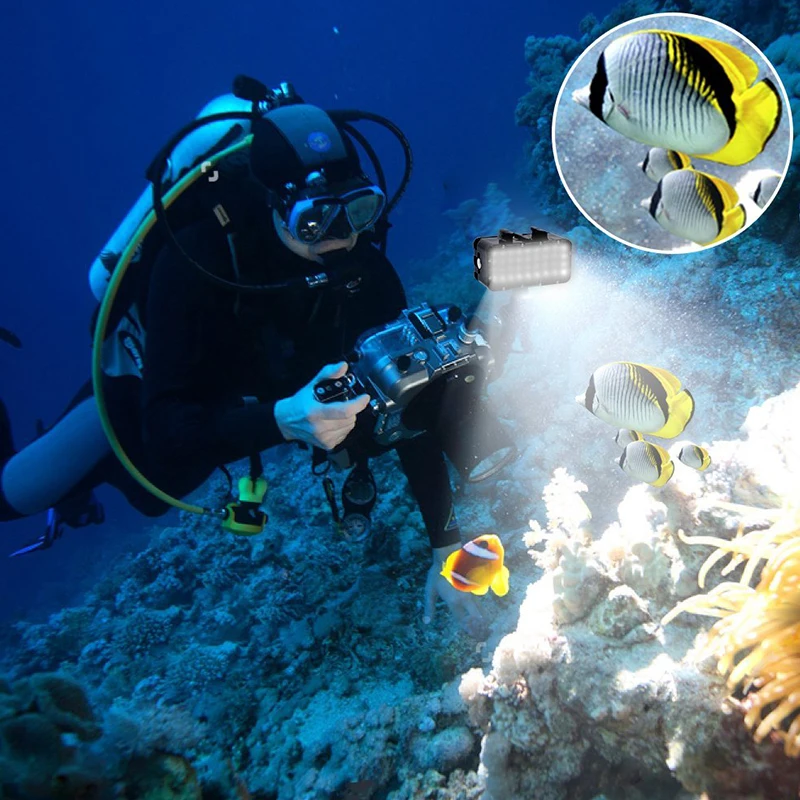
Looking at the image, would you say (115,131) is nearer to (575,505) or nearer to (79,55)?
(79,55)

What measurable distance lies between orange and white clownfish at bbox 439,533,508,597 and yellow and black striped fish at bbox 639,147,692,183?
1.95m

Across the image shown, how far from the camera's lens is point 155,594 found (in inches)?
279

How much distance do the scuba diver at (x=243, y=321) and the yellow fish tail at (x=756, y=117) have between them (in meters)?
1.81

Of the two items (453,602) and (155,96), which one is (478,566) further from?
(155,96)

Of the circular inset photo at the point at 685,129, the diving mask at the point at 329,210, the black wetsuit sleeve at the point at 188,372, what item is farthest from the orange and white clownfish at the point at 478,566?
the diving mask at the point at 329,210

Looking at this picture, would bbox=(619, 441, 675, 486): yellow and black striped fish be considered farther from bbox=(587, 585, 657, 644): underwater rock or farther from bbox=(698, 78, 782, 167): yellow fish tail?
bbox=(698, 78, 782, 167): yellow fish tail

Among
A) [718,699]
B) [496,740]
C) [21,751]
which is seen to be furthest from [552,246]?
[21,751]

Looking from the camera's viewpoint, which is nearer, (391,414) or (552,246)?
(552,246)

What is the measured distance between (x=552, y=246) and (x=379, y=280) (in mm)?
2153

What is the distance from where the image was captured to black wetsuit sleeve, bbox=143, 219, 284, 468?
283cm

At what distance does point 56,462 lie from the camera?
3975 mm

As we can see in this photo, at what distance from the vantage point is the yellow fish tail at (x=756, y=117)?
3.18 ft

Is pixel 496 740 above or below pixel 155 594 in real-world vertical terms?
above

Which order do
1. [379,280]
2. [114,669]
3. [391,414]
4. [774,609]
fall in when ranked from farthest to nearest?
[114,669], [379,280], [391,414], [774,609]
